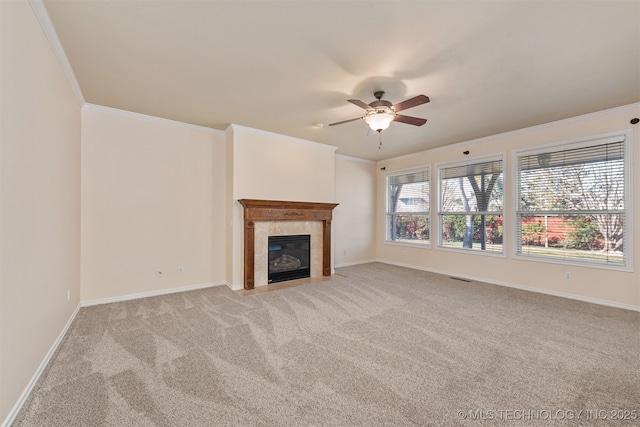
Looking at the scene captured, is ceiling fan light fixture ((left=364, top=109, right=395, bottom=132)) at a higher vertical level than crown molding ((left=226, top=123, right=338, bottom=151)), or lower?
lower

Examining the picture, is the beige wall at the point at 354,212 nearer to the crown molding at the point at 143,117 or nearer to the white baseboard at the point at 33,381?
the crown molding at the point at 143,117

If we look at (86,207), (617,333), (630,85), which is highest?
(630,85)

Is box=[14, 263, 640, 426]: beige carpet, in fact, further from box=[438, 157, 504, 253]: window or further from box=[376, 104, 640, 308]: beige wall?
box=[438, 157, 504, 253]: window

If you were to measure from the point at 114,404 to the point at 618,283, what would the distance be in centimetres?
580

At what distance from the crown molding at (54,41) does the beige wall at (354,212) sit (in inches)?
187

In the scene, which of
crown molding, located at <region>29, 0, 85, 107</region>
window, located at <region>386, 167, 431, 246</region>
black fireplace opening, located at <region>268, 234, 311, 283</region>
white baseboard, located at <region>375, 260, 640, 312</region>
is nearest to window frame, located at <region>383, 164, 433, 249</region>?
window, located at <region>386, 167, 431, 246</region>

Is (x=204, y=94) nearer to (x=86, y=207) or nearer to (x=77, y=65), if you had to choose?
(x=77, y=65)

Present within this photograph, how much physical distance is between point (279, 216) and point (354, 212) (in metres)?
2.52

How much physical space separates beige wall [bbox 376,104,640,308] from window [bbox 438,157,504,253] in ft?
0.54

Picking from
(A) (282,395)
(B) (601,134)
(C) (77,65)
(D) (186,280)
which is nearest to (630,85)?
(B) (601,134)

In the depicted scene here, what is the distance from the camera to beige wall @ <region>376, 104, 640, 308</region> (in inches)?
141

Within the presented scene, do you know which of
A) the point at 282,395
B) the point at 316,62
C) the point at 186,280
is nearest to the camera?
the point at 282,395

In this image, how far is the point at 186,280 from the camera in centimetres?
435

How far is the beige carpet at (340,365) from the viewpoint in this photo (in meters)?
1.71
